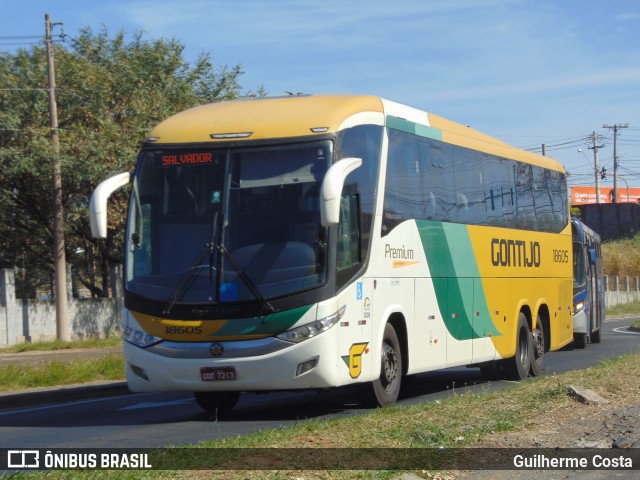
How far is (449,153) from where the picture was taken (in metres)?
16.1

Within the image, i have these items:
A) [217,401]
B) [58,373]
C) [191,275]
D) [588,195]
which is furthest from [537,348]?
[588,195]

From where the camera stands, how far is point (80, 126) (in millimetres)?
33312

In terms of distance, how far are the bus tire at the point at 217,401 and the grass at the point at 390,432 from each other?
1655 mm

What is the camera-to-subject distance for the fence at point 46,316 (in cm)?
3025

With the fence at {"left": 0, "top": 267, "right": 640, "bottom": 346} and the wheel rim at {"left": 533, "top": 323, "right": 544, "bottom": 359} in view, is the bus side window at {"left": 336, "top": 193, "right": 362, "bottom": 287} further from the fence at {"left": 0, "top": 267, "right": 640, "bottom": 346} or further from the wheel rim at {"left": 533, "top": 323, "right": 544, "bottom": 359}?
the fence at {"left": 0, "top": 267, "right": 640, "bottom": 346}

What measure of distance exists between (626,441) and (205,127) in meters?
6.10

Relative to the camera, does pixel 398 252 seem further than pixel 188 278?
Yes

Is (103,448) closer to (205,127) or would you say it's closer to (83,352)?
(205,127)

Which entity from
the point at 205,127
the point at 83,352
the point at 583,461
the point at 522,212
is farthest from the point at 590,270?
the point at 583,461

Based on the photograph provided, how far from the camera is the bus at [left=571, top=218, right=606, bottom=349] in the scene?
28203 millimetres

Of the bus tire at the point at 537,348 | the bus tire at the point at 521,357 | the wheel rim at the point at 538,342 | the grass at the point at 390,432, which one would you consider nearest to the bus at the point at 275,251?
the grass at the point at 390,432

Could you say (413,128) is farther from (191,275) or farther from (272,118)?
(191,275)

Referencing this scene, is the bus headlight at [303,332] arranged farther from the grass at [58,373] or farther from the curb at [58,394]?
the grass at [58,373]

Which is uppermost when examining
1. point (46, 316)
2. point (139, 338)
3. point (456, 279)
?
point (456, 279)
